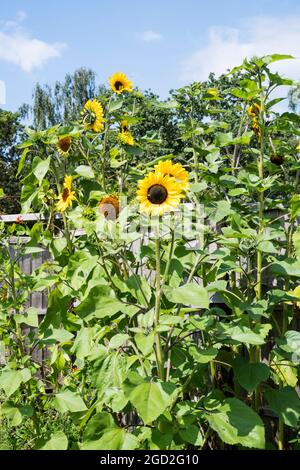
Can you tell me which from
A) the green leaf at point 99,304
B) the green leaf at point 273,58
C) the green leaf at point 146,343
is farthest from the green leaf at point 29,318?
the green leaf at point 273,58

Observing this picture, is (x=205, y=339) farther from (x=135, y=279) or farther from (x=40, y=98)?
(x=40, y=98)

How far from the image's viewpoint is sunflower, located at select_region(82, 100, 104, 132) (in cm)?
293

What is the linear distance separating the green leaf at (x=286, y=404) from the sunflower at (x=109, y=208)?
102cm

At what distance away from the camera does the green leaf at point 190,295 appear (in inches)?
75.8

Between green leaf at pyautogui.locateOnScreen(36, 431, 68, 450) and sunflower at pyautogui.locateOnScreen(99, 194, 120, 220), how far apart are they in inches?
36.1

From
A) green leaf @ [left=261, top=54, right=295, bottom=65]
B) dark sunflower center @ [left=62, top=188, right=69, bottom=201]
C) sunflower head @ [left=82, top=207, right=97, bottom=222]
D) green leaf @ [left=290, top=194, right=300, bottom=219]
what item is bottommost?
sunflower head @ [left=82, top=207, right=97, bottom=222]

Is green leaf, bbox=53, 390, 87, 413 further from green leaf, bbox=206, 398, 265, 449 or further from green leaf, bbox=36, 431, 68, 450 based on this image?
green leaf, bbox=206, 398, 265, 449

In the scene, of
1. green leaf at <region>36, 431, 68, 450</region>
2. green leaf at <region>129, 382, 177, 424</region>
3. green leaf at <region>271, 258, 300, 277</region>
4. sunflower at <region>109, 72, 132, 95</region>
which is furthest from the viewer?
sunflower at <region>109, 72, 132, 95</region>

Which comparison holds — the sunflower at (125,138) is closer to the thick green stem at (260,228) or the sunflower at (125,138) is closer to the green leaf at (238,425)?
the thick green stem at (260,228)

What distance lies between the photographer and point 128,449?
2.02 meters

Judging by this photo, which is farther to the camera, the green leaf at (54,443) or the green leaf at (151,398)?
the green leaf at (54,443)

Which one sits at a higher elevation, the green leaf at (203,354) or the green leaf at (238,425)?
the green leaf at (203,354)

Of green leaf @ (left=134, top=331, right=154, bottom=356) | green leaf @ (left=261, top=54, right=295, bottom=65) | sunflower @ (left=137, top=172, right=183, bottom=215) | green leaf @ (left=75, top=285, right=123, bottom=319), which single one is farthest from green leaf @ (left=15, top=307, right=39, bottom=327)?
green leaf @ (left=261, top=54, right=295, bottom=65)

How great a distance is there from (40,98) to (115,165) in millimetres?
28839
